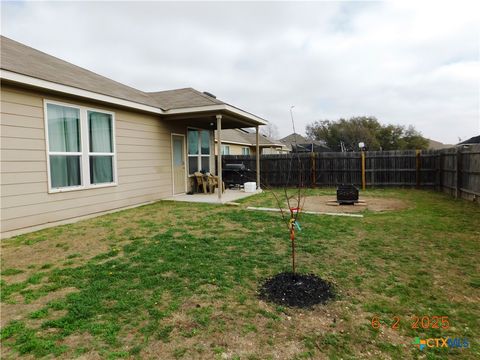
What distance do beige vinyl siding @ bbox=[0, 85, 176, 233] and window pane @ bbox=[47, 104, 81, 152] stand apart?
0.58ft

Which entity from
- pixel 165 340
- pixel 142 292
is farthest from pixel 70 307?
pixel 165 340

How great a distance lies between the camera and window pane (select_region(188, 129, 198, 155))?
1020 centimetres

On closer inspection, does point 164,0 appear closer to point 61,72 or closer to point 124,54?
point 61,72

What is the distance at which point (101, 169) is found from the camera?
261 inches

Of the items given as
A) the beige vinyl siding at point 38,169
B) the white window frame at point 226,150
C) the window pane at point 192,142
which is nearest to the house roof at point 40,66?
the beige vinyl siding at point 38,169

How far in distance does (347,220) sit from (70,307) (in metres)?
5.17

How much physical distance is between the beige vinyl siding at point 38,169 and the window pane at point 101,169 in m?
0.20

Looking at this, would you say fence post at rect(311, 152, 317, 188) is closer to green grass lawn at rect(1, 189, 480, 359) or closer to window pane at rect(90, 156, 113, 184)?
green grass lawn at rect(1, 189, 480, 359)

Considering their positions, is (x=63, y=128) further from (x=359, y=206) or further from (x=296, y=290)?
(x=359, y=206)

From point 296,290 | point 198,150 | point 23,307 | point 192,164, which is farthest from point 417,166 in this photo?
point 23,307

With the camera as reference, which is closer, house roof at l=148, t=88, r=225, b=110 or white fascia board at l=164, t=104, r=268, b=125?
white fascia board at l=164, t=104, r=268, b=125

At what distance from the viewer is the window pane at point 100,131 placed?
20.8 ft

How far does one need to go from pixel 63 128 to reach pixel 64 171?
0.87 meters

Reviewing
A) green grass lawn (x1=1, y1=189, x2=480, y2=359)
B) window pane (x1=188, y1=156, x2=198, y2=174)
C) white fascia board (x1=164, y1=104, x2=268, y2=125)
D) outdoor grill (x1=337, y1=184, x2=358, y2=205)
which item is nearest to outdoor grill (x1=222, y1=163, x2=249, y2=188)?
window pane (x1=188, y1=156, x2=198, y2=174)
